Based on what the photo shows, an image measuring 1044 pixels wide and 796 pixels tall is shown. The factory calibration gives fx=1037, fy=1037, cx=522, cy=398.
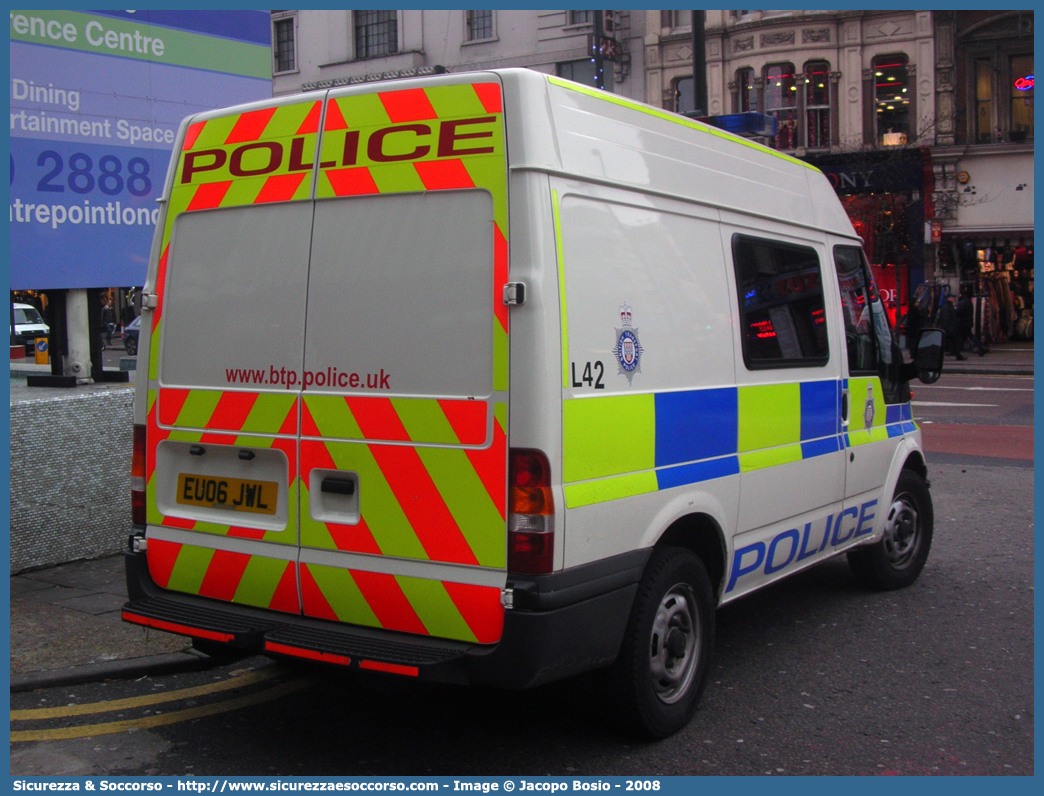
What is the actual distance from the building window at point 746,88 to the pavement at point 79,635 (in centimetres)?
2764

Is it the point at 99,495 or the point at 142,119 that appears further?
the point at 142,119

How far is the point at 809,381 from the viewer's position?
542 cm

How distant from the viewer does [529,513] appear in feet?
11.7

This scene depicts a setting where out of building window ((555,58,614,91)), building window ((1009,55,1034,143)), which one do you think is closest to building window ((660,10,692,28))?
building window ((555,58,614,91))

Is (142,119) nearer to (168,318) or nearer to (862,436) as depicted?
(168,318)

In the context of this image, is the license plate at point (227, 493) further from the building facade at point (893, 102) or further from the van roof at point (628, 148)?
the building facade at point (893, 102)

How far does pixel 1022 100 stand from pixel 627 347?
1180 inches

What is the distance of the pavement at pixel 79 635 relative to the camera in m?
4.94

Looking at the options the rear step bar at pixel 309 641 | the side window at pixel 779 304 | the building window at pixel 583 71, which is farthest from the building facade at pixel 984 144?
the rear step bar at pixel 309 641

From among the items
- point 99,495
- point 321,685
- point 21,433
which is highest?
point 21,433

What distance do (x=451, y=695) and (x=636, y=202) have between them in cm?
234

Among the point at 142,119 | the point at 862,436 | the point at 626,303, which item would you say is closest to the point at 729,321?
the point at 626,303

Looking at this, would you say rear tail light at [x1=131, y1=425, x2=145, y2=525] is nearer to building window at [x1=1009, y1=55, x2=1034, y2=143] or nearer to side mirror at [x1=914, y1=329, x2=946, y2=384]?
side mirror at [x1=914, y1=329, x2=946, y2=384]

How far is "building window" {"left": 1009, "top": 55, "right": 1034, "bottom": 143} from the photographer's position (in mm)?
29141
